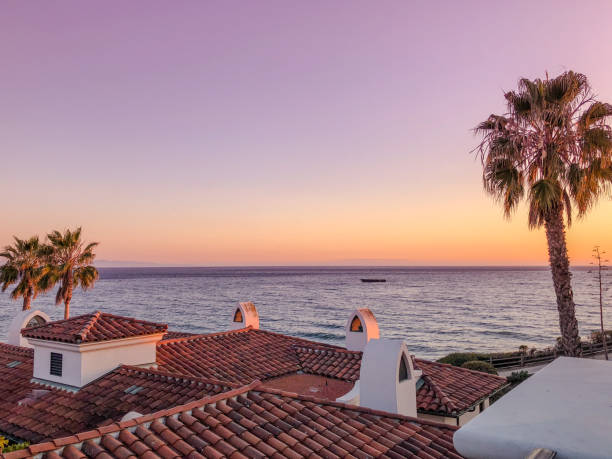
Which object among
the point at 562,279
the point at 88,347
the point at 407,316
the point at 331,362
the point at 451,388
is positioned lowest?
the point at 407,316

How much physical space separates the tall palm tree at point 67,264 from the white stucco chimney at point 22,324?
9.08 m

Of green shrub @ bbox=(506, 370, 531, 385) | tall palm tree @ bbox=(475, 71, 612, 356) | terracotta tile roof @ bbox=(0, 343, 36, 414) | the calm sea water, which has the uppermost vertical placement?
tall palm tree @ bbox=(475, 71, 612, 356)

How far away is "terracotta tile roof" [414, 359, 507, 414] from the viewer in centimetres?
1166

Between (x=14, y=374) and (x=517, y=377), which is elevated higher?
(x=14, y=374)

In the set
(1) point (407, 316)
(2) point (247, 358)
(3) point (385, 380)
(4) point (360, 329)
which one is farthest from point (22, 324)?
(1) point (407, 316)

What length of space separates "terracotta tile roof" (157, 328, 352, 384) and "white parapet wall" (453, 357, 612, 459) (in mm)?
10346

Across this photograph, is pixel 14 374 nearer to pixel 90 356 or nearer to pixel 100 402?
pixel 90 356

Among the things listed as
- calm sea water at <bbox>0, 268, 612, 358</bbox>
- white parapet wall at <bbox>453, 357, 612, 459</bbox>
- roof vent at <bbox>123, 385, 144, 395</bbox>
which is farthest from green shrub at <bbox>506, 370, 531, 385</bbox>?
white parapet wall at <bbox>453, 357, 612, 459</bbox>

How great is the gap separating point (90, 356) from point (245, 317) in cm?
895

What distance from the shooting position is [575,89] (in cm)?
1293

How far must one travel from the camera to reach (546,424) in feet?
9.59

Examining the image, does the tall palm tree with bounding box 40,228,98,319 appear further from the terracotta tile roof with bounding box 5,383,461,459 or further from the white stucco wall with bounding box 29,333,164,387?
the terracotta tile roof with bounding box 5,383,461,459

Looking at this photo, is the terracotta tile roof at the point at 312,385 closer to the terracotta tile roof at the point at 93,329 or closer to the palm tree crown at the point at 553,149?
the terracotta tile roof at the point at 93,329

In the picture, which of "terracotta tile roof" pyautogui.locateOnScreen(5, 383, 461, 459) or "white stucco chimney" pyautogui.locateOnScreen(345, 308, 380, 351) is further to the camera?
"white stucco chimney" pyautogui.locateOnScreen(345, 308, 380, 351)
